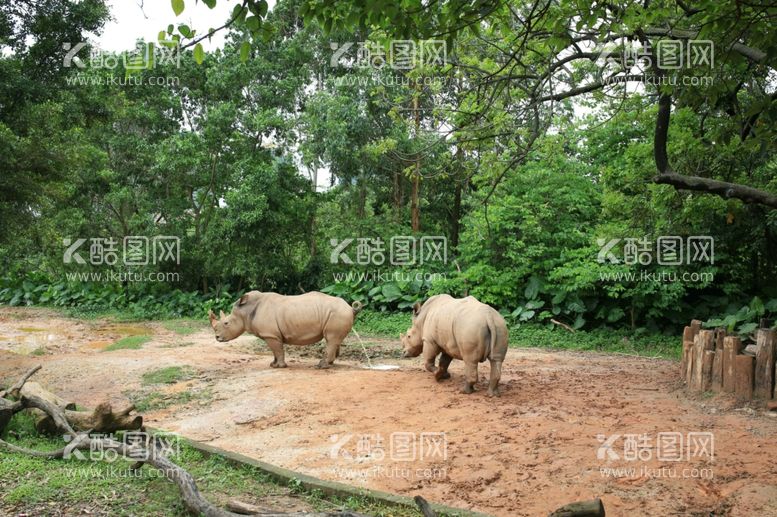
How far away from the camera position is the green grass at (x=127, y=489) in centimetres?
517

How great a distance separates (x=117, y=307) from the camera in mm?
21953

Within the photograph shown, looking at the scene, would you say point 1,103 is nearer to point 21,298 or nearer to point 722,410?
point 722,410

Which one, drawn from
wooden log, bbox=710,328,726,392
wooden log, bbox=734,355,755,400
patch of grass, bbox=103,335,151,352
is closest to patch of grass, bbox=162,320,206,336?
patch of grass, bbox=103,335,151,352

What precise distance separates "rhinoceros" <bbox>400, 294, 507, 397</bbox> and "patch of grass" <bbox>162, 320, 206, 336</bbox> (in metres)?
8.28

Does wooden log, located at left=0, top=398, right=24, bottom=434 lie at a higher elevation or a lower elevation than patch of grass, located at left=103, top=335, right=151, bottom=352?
higher

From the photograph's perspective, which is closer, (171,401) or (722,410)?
(722,410)

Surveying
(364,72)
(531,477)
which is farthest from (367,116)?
(531,477)

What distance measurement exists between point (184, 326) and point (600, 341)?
1079 centimetres

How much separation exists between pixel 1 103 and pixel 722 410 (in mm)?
12569

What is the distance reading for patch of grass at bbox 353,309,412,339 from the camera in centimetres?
1700
